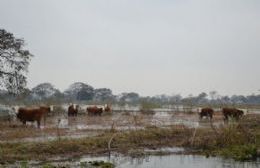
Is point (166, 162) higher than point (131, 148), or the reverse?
point (131, 148)

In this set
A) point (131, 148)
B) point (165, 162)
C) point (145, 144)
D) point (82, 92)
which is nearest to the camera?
point (165, 162)

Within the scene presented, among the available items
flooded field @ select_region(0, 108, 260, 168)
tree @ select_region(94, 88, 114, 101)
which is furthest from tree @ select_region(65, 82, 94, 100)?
flooded field @ select_region(0, 108, 260, 168)

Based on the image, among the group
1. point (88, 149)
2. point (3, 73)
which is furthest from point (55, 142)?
point (3, 73)

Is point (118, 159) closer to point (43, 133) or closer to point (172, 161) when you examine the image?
point (172, 161)

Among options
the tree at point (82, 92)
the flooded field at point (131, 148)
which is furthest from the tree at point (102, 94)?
the flooded field at point (131, 148)

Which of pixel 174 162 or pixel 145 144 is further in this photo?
pixel 145 144

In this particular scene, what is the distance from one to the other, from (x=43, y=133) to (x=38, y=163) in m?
8.25

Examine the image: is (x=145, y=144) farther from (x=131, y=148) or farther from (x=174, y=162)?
(x=174, y=162)

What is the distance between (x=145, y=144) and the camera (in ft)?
64.3

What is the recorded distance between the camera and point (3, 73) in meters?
30.2

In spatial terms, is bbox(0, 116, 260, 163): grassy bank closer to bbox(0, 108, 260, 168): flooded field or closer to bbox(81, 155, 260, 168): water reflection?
bbox(0, 108, 260, 168): flooded field

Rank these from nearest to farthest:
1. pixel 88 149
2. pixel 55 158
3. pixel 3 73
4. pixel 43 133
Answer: pixel 55 158 → pixel 88 149 → pixel 43 133 → pixel 3 73

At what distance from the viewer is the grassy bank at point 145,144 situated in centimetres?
1630

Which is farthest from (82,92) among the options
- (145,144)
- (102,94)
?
(145,144)
